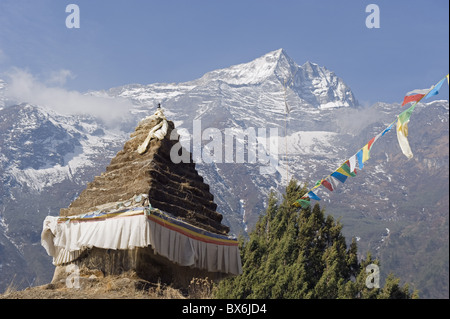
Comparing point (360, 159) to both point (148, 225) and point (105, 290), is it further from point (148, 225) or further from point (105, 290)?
point (105, 290)

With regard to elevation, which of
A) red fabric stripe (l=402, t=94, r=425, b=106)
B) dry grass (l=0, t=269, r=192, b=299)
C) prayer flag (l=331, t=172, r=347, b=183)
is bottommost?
dry grass (l=0, t=269, r=192, b=299)

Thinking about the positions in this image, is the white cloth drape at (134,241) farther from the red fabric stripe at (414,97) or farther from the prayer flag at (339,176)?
the red fabric stripe at (414,97)

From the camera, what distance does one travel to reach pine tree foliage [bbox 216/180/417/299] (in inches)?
1222

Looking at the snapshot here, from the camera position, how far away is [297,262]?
109 ft

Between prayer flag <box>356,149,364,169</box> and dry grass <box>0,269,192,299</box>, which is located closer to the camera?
dry grass <box>0,269,192,299</box>

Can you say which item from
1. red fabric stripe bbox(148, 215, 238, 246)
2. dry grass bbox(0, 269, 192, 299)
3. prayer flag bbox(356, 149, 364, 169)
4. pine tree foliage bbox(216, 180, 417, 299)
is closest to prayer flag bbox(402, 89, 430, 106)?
prayer flag bbox(356, 149, 364, 169)

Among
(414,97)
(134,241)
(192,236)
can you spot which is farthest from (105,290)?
(414,97)

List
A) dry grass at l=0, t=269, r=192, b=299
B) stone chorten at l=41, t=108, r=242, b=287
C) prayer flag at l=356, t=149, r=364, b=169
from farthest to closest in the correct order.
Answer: prayer flag at l=356, t=149, r=364, b=169 < stone chorten at l=41, t=108, r=242, b=287 < dry grass at l=0, t=269, r=192, b=299

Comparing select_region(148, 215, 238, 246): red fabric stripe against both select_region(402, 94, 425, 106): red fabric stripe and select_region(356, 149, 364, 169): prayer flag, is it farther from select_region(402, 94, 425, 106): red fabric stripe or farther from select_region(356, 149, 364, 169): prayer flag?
select_region(402, 94, 425, 106): red fabric stripe

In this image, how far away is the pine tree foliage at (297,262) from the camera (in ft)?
102
